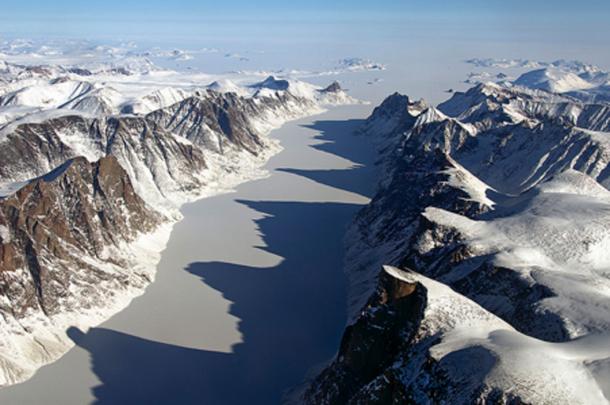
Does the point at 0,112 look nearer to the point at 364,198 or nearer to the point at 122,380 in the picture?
the point at 364,198

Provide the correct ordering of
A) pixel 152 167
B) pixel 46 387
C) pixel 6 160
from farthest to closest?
1. pixel 152 167
2. pixel 6 160
3. pixel 46 387

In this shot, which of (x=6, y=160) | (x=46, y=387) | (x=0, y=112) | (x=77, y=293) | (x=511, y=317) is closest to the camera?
(x=511, y=317)

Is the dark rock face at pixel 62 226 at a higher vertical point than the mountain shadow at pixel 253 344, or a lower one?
Result: higher

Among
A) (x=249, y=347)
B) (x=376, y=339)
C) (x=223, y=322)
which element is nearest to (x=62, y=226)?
(x=223, y=322)

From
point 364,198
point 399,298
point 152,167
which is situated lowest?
point 364,198

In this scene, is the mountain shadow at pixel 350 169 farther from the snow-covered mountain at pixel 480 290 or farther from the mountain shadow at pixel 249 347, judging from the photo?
the mountain shadow at pixel 249 347

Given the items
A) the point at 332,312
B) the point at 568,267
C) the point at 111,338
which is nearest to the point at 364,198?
the point at 332,312

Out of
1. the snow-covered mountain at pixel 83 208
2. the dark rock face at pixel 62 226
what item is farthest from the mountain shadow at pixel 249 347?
the dark rock face at pixel 62 226
